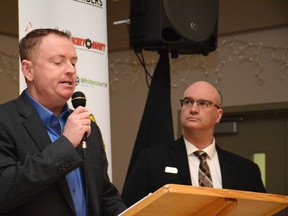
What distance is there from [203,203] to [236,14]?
13.8ft

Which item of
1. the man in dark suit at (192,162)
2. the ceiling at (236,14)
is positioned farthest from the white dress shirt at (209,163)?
the ceiling at (236,14)

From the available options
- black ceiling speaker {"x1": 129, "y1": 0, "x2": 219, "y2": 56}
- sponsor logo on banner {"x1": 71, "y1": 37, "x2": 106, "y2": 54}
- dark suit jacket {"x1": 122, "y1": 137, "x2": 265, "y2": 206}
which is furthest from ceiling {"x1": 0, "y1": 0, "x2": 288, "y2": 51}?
sponsor logo on banner {"x1": 71, "y1": 37, "x2": 106, "y2": 54}

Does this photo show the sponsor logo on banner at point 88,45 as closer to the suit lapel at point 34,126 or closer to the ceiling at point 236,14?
the suit lapel at point 34,126

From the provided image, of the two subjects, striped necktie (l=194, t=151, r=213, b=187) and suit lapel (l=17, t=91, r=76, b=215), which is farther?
striped necktie (l=194, t=151, r=213, b=187)

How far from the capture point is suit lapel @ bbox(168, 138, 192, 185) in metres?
3.17

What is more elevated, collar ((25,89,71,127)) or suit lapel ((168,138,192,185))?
collar ((25,89,71,127))

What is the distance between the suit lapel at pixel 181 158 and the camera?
3173 millimetres

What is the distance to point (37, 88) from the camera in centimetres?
199

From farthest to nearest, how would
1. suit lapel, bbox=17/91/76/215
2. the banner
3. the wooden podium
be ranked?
the banner < suit lapel, bbox=17/91/76/215 < the wooden podium

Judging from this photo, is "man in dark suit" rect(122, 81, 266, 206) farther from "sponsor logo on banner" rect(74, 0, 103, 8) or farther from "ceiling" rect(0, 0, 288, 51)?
"ceiling" rect(0, 0, 288, 51)

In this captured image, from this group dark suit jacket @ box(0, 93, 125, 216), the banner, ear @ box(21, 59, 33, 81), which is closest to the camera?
dark suit jacket @ box(0, 93, 125, 216)

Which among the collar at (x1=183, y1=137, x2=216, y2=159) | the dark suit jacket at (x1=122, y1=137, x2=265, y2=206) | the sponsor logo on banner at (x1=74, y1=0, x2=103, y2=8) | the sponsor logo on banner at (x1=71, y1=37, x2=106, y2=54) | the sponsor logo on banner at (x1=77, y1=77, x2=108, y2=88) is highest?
the sponsor logo on banner at (x1=74, y1=0, x2=103, y2=8)

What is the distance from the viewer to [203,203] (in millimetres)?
1771

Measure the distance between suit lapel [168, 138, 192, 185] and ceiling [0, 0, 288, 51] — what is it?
265 centimetres
